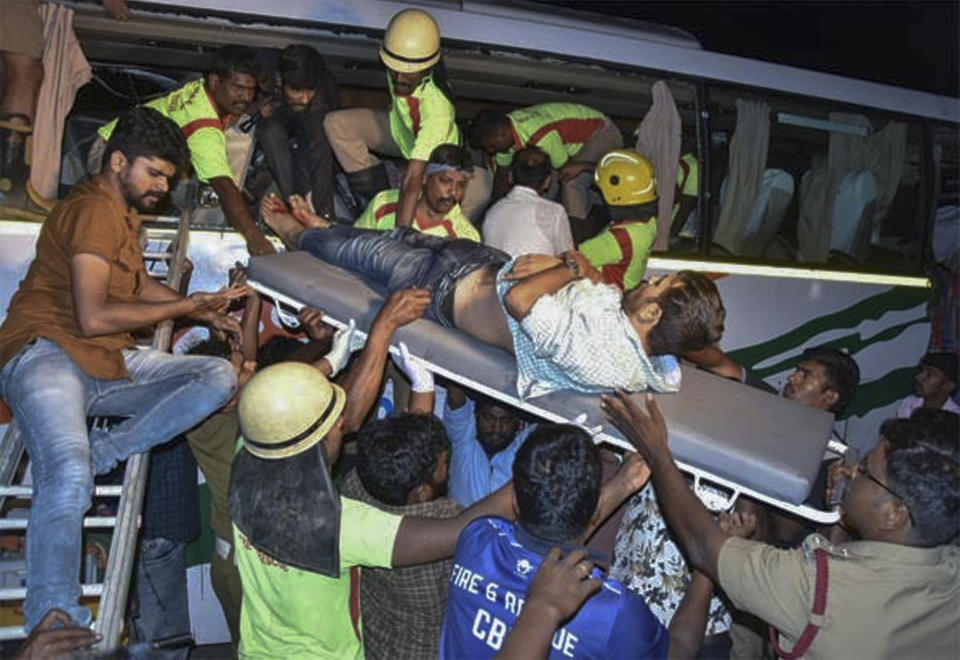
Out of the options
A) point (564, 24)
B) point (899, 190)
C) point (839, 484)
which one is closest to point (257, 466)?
point (839, 484)

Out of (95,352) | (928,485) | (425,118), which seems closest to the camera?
(928,485)

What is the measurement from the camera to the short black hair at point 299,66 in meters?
5.23

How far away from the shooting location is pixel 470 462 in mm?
4527

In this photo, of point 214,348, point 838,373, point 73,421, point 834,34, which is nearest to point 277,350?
point 214,348

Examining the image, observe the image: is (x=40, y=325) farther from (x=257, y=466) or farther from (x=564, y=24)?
(x=564, y=24)

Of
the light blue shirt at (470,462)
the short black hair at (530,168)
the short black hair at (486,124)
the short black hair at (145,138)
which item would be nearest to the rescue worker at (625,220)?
the short black hair at (530,168)

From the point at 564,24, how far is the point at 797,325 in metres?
2.41

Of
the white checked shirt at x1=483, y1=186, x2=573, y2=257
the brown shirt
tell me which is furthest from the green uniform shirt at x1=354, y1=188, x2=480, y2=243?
the brown shirt

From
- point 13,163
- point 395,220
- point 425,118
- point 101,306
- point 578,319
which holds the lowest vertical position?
point 101,306

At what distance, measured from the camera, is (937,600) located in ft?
9.61

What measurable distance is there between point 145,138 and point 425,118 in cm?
173

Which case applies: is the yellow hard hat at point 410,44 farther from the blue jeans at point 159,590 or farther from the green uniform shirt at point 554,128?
the blue jeans at point 159,590

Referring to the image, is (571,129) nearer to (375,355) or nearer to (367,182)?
(367,182)

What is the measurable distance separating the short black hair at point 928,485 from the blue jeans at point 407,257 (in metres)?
1.81
